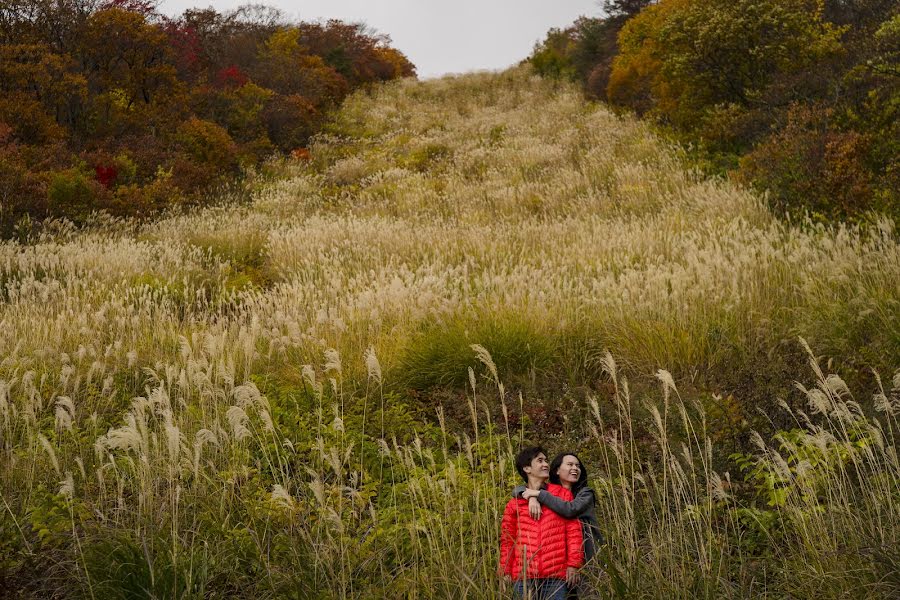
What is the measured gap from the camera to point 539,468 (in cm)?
310

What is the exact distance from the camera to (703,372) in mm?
4980

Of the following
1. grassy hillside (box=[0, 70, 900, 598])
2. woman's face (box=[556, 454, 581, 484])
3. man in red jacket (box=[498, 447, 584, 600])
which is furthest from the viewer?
woman's face (box=[556, 454, 581, 484])

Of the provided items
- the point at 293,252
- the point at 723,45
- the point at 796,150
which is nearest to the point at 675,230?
the point at 796,150

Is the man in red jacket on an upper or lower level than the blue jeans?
upper

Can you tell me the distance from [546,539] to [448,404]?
207cm

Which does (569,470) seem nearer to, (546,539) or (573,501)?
(573,501)

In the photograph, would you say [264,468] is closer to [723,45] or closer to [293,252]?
[293,252]

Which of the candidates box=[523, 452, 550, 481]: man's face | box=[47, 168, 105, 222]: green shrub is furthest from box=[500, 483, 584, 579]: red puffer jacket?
box=[47, 168, 105, 222]: green shrub

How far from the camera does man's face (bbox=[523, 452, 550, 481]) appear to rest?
3.09 meters

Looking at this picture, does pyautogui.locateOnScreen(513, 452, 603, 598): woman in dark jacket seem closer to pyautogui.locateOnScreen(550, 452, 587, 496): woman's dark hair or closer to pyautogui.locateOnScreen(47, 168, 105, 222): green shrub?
pyautogui.locateOnScreen(550, 452, 587, 496): woman's dark hair

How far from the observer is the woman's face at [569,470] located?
308 cm

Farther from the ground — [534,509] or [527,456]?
[527,456]

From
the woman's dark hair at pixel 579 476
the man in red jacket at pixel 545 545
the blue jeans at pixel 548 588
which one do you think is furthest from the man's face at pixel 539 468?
the blue jeans at pixel 548 588

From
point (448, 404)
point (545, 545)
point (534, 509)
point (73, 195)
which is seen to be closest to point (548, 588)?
point (545, 545)
